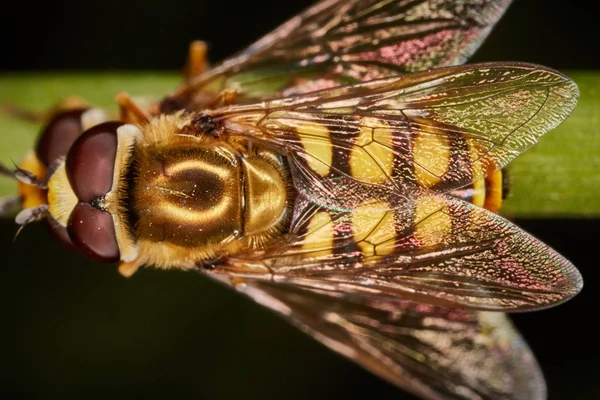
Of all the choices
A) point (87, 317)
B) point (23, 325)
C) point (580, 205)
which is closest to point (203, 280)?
point (87, 317)

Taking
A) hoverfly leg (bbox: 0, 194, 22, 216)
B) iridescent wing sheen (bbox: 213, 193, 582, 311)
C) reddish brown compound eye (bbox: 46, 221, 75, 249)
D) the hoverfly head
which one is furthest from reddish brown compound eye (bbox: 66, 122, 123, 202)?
iridescent wing sheen (bbox: 213, 193, 582, 311)

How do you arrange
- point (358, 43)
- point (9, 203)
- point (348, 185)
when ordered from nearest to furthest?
1. point (348, 185)
2. point (9, 203)
3. point (358, 43)

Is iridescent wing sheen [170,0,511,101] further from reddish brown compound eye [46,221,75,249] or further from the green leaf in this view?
reddish brown compound eye [46,221,75,249]

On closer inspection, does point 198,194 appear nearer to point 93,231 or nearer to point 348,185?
point 93,231

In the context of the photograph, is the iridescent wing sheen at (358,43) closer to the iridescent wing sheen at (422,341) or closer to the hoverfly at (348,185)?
the hoverfly at (348,185)

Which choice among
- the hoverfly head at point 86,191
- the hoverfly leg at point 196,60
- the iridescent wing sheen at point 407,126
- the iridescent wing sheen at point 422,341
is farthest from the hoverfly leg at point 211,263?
the hoverfly leg at point 196,60

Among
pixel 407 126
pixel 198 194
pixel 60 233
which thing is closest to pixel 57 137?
pixel 60 233
